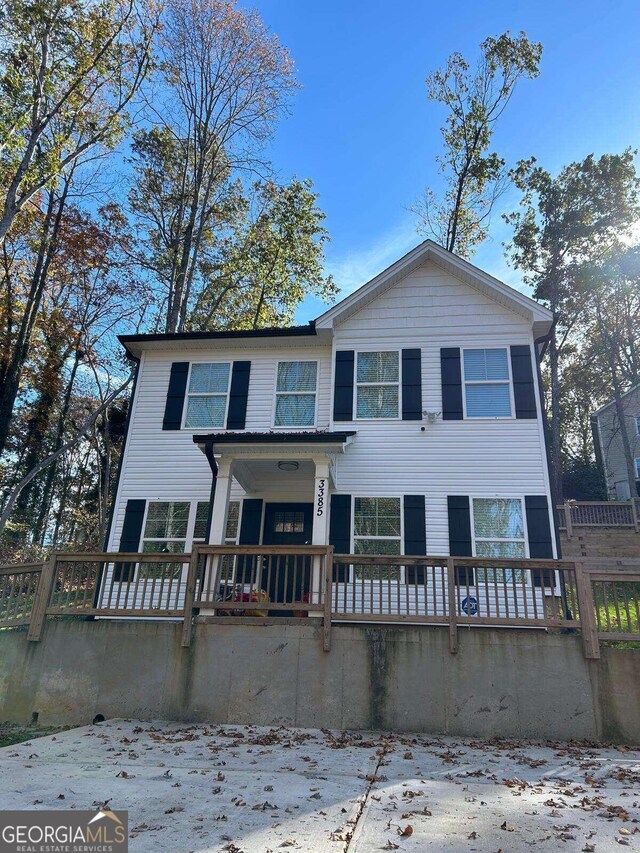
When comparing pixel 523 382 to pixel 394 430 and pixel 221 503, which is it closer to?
pixel 394 430

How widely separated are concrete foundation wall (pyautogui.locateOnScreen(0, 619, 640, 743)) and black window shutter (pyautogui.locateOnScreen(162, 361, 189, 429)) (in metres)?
4.67

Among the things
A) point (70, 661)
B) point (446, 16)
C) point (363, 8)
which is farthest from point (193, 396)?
point (446, 16)

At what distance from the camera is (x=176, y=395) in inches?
458

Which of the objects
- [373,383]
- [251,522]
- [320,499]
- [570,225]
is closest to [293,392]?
[373,383]

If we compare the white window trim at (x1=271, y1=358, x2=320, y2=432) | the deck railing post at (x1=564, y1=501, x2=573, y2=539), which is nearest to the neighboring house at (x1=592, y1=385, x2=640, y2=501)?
the deck railing post at (x1=564, y1=501, x2=573, y2=539)

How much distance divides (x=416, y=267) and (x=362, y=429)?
386 cm

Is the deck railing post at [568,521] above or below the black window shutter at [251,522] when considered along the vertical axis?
above

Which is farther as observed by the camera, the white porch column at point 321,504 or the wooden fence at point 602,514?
the wooden fence at point 602,514

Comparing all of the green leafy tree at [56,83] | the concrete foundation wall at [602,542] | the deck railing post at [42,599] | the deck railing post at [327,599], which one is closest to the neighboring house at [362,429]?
the deck railing post at [327,599]

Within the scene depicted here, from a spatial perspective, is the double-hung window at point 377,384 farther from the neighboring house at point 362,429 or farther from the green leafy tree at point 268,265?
the green leafy tree at point 268,265

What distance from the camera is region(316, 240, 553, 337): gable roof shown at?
10.9 meters

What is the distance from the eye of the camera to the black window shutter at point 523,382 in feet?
33.6

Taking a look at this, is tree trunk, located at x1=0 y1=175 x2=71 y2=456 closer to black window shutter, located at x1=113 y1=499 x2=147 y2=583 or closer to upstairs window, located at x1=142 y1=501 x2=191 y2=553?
black window shutter, located at x1=113 y1=499 x2=147 y2=583

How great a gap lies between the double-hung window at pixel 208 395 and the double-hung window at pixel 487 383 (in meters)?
5.11
